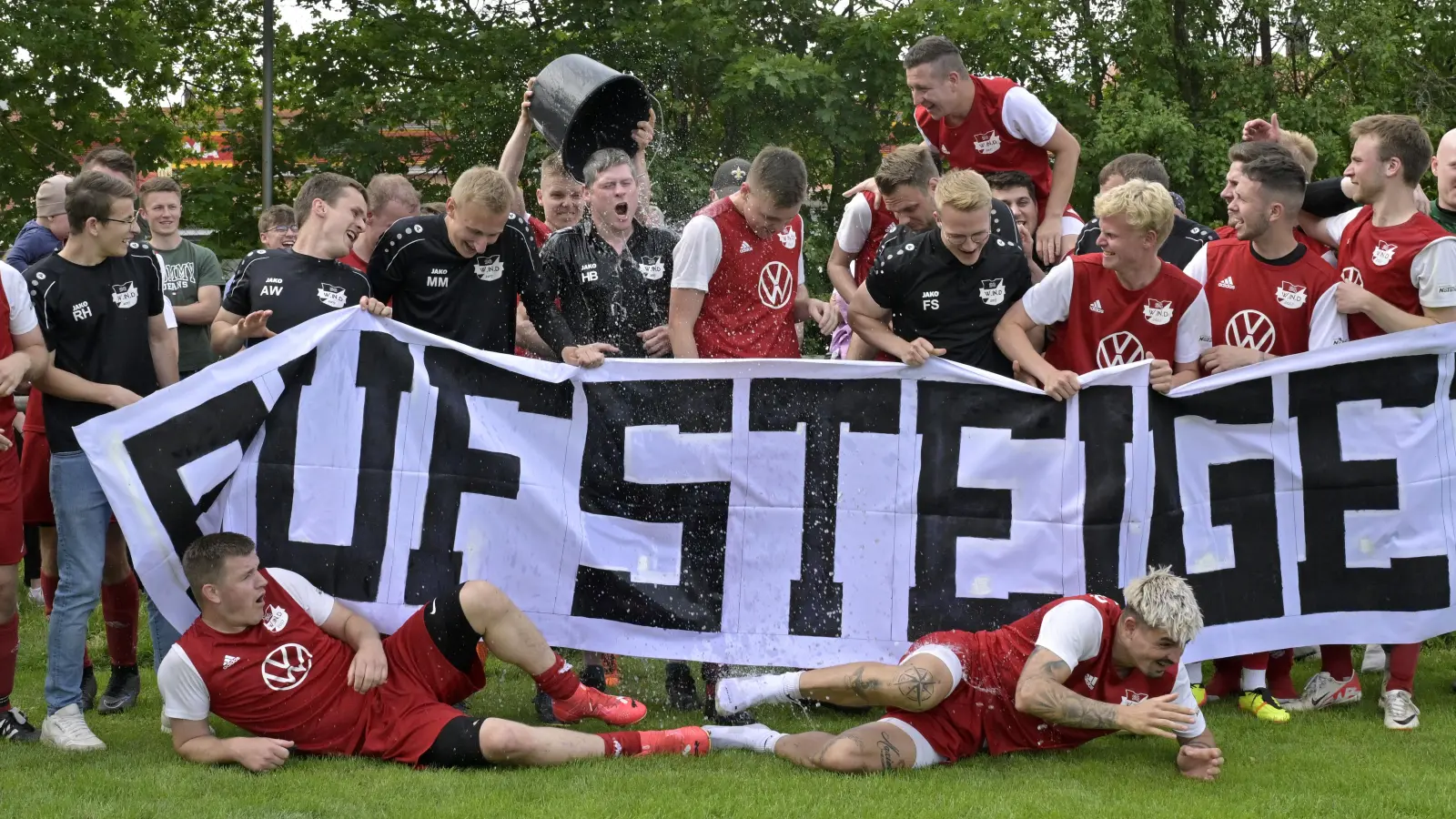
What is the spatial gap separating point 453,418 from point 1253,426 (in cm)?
359

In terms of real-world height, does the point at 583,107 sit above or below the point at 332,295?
above

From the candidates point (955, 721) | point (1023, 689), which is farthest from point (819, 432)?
point (1023, 689)

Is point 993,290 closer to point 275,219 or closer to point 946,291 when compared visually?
point 946,291

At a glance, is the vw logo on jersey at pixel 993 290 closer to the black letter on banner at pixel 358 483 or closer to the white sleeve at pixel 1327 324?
the white sleeve at pixel 1327 324

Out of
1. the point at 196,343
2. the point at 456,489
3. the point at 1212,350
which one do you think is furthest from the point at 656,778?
the point at 196,343

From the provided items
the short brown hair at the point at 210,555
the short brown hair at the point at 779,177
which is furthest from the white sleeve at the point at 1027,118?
the short brown hair at the point at 210,555

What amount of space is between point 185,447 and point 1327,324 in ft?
16.5

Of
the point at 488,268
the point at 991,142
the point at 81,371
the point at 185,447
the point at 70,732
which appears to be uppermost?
the point at 991,142

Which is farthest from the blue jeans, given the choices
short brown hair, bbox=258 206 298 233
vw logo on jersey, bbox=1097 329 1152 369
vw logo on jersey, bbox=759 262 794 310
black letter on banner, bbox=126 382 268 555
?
vw logo on jersey, bbox=1097 329 1152 369

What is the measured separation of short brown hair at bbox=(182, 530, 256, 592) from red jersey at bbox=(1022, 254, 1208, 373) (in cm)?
353

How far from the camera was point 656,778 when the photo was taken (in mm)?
5398

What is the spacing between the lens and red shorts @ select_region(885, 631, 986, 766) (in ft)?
18.7

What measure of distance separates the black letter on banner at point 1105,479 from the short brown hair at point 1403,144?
1.61m

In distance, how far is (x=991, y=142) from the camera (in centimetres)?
800
